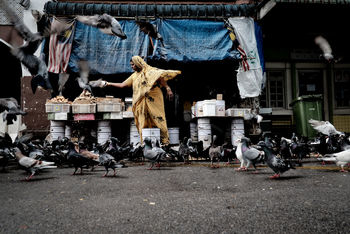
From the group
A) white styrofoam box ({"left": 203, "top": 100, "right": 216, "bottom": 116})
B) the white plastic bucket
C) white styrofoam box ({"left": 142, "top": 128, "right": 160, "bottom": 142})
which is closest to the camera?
white styrofoam box ({"left": 142, "top": 128, "right": 160, "bottom": 142})

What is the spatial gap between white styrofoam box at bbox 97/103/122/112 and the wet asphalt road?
4.66m

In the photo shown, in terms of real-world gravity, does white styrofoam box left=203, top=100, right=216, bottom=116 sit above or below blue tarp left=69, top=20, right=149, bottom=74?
below

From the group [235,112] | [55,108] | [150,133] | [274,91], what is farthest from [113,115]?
[274,91]

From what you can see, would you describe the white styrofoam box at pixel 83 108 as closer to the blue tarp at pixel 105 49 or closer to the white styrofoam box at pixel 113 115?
the white styrofoam box at pixel 113 115

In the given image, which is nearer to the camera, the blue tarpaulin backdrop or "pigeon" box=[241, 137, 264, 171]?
"pigeon" box=[241, 137, 264, 171]

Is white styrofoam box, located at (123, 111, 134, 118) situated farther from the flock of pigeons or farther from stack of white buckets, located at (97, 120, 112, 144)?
the flock of pigeons

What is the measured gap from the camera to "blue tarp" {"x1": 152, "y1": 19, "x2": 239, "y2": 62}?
9.70m

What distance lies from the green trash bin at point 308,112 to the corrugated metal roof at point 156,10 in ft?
13.5

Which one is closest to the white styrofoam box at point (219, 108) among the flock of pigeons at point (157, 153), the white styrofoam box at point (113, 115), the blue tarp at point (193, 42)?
the flock of pigeons at point (157, 153)

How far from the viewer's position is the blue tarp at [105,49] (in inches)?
378

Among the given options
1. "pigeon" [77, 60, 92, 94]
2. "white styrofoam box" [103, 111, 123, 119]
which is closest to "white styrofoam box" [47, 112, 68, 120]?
"white styrofoam box" [103, 111, 123, 119]

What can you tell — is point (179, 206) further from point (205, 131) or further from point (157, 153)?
point (205, 131)

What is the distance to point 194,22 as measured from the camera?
10141 millimetres

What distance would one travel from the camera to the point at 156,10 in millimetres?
10547
